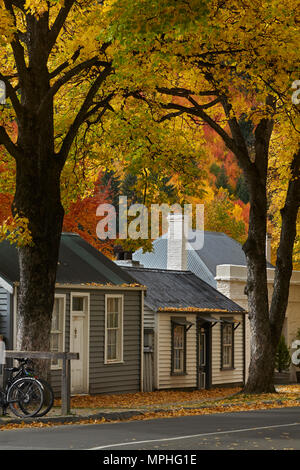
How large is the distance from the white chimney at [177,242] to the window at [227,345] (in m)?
4.36

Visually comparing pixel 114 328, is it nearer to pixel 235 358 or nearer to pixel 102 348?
pixel 102 348

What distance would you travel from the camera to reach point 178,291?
38281mm

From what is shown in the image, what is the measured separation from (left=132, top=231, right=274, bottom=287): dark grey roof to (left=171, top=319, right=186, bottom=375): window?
6045mm

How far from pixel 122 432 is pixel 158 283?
73.4 ft

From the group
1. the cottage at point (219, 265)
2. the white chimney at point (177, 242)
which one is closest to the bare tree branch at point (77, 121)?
the cottage at point (219, 265)

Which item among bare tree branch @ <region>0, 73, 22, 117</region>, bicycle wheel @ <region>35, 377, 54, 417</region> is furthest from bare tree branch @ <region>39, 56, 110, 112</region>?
bicycle wheel @ <region>35, 377, 54, 417</region>

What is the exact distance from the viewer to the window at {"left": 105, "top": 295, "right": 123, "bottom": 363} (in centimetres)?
3117

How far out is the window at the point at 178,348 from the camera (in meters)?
35.5

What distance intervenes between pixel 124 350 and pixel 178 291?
23.1ft

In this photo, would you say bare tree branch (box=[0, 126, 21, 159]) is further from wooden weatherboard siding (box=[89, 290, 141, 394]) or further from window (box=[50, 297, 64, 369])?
wooden weatherboard siding (box=[89, 290, 141, 394])

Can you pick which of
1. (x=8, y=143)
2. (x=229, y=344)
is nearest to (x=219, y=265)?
(x=229, y=344)

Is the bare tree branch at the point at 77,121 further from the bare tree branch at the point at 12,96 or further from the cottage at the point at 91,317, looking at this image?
the cottage at the point at 91,317

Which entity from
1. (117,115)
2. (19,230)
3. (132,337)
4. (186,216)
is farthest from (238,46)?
(186,216)
